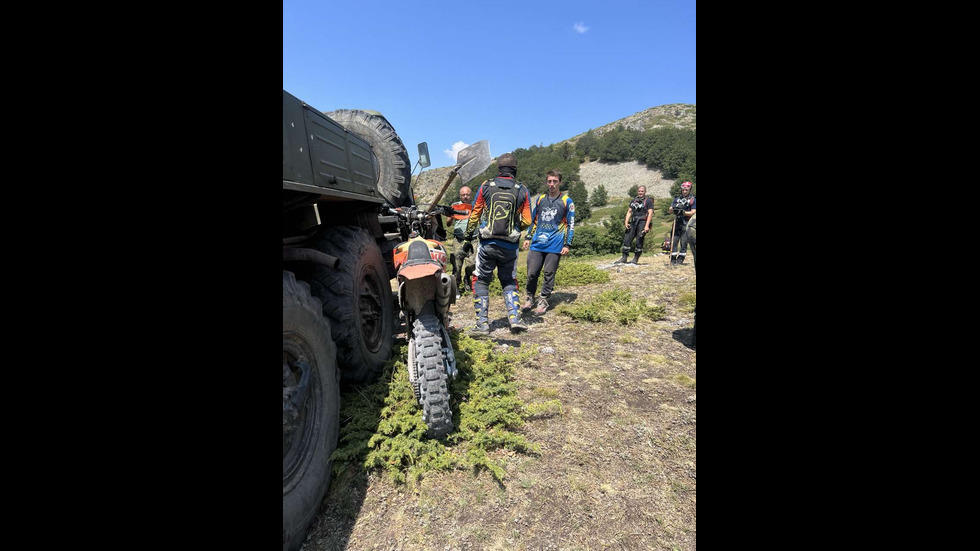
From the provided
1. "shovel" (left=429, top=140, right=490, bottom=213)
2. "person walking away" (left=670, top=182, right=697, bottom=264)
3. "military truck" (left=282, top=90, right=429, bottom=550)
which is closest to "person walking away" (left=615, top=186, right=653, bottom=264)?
"person walking away" (left=670, top=182, right=697, bottom=264)

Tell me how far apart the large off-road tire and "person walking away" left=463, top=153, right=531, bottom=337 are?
2.53 metres

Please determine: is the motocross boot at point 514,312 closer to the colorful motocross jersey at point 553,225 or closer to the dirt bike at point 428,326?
the colorful motocross jersey at point 553,225

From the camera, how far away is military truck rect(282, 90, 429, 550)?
6.62 ft

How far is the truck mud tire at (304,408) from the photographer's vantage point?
6.31ft

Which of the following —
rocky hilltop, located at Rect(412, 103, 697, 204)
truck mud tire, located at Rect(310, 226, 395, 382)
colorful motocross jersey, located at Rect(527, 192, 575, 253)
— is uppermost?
rocky hilltop, located at Rect(412, 103, 697, 204)

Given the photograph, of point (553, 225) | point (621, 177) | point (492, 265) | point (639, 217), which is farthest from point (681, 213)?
point (621, 177)

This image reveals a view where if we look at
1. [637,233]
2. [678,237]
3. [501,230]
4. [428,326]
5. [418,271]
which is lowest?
[428,326]

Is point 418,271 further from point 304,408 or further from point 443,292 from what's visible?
point 304,408

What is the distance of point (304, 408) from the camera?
7.18 feet

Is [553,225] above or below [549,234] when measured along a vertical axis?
above

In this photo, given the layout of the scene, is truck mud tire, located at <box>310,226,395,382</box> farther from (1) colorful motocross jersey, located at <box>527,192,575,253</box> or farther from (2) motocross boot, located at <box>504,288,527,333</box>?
(1) colorful motocross jersey, located at <box>527,192,575,253</box>

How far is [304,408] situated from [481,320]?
3.37 m

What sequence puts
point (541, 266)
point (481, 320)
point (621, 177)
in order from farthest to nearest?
point (621, 177)
point (541, 266)
point (481, 320)

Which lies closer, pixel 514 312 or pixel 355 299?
pixel 355 299
